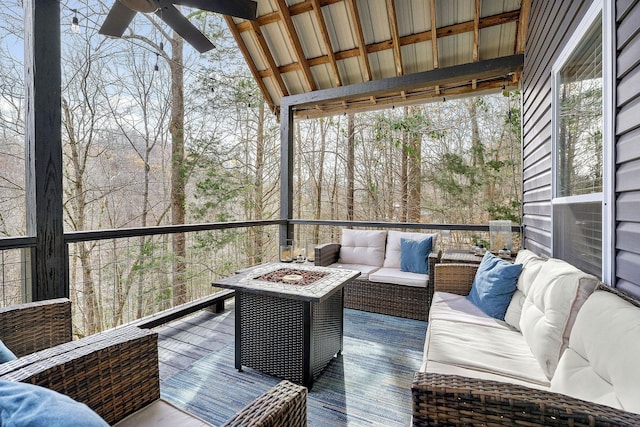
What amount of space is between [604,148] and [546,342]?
1.05 metres

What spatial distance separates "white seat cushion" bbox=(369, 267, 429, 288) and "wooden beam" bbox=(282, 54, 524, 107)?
2.42m

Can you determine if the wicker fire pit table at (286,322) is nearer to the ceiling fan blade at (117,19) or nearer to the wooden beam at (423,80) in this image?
the ceiling fan blade at (117,19)

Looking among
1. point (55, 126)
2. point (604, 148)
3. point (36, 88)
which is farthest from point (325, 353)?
point (36, 88)

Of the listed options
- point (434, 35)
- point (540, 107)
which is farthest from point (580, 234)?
point (434, 35)

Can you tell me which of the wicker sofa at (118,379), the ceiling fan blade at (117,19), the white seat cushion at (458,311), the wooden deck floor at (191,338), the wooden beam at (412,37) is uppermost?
the wooden beam at (412,37)

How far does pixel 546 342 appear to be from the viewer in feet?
5.01

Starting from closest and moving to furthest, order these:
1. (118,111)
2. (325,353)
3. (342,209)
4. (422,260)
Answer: (325,353) < (422,260) < (118,111) < (342,209)

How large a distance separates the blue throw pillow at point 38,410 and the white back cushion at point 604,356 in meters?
1.39

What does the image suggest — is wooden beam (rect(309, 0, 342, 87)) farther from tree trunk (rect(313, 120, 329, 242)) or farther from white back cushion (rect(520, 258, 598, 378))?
white back cushion (rect(520, 258, 598, 378))

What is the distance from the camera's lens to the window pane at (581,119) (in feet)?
5.84

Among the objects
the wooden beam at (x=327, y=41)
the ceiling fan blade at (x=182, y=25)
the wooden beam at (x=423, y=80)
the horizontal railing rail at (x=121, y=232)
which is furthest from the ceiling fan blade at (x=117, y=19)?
the wooden beam at (x=423, y=80)

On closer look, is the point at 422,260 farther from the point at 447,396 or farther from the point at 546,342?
the point at 447,396

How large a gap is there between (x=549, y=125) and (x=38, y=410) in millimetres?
3368

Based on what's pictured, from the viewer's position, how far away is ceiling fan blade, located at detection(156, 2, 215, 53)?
7.34ft
